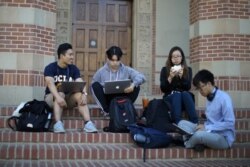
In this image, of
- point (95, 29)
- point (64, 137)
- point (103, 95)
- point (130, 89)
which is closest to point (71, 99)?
point (103, 95)

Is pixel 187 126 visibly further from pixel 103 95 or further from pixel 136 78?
pixel 103 95

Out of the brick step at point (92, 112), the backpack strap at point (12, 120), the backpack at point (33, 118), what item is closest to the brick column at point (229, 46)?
the brick step at point (92, 112)

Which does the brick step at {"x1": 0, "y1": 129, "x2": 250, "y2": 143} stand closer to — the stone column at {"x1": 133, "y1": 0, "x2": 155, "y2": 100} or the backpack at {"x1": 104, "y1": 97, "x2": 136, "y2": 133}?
the backpack at {"x1": 104, "y1": 97, "x2": 136, "y2": 133}

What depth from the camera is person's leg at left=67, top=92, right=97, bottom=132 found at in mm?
7164

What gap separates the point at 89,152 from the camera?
654 cm

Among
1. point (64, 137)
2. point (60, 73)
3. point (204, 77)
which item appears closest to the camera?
point (204, 77)

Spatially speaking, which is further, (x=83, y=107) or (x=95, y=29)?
(x=95, y=29)

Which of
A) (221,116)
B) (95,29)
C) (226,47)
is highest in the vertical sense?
(95,29)

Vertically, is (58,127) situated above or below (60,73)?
below

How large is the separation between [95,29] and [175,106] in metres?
5.76

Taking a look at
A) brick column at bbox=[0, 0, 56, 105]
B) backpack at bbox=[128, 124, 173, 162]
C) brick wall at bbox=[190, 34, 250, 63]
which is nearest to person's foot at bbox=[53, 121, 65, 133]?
backpack at bbox=[128, 124, 173, 162]

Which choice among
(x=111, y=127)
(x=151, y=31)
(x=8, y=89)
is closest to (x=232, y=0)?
(x=151, y=31)

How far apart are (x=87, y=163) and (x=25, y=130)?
1.34 meters

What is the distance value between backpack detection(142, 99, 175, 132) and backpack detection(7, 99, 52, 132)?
1644mm
